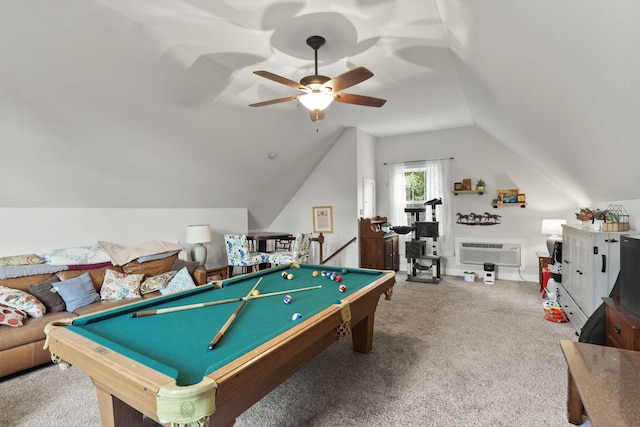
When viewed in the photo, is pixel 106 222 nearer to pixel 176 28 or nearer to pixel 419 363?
pixel 176 28

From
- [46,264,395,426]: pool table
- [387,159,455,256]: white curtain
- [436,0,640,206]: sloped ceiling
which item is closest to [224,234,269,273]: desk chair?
[46,264,395,426]: pool table

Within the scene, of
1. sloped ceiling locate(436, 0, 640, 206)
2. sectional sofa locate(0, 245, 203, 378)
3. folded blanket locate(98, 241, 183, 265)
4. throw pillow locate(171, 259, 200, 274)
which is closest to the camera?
sloped ceiling locate(436, 0, 640, 206)

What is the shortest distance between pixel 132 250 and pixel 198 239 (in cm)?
89

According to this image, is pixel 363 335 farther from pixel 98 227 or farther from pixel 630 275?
pixel 98 227

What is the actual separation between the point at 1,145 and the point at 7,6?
1.35m

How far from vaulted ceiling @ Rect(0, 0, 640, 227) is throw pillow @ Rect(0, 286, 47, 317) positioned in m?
1.08

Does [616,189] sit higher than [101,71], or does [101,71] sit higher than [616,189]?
[101,71]

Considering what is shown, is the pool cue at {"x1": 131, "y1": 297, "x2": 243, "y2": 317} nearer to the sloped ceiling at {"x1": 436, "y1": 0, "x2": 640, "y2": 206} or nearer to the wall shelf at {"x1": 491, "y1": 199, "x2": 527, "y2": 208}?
the sloped ceiling at {"x1": 436, "y1": 0, "x2": 640, "y2": 206}

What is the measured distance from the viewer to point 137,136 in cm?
350

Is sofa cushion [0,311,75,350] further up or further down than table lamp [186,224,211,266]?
further down

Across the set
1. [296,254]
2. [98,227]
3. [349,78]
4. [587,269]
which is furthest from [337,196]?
[587,269]

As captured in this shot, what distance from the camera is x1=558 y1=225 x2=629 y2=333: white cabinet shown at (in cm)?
257

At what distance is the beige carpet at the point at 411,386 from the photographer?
6.38 feet

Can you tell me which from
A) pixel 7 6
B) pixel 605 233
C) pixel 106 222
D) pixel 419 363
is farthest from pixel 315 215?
pixel 7 6
